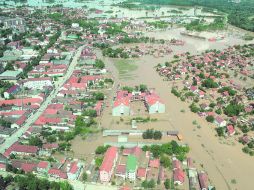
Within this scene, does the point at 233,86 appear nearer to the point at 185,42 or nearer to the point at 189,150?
the point at 189,150

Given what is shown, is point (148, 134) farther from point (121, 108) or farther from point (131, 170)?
point (131, 170)

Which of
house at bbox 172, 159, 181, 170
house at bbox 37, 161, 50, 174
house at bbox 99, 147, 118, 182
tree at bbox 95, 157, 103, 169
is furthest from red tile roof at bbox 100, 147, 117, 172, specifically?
house at bbox 172, 159, 181, 170

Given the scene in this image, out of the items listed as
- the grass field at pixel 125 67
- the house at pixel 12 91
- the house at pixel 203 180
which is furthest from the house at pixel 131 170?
the grass field at pixel 125 67

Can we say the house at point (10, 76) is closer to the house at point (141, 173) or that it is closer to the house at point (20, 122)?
the house at point (20, 122)

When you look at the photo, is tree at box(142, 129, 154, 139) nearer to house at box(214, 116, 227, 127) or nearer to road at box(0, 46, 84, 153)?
house at box(214, 116, 227, 127)

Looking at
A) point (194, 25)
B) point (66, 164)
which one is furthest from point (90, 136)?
point (194, 25)
